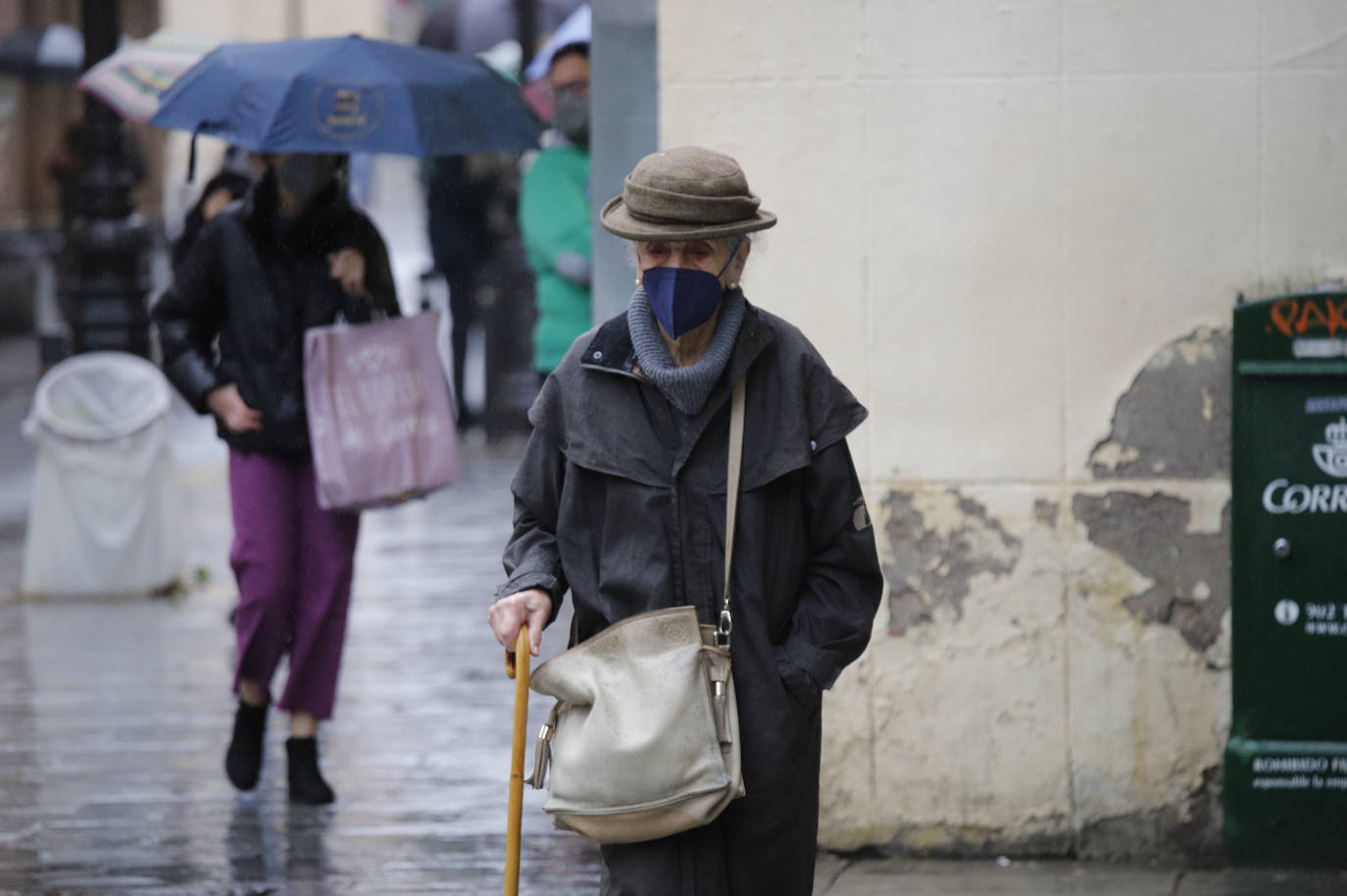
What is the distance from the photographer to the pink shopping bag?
6562mm

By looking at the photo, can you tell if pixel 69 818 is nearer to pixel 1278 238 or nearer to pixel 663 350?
pixel 663 350

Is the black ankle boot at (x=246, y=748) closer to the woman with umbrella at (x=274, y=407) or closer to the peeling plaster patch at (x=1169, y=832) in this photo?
the woman with umbrella at (x=274, y=407)

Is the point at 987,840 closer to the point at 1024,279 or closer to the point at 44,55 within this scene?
the point at 1024,279

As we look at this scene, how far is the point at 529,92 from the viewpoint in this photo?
12.8 metres

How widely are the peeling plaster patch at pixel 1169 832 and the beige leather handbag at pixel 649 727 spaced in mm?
2312

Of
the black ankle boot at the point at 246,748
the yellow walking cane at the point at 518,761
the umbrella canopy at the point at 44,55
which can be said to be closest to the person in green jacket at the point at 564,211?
the black ankle boot at the point at 246,748

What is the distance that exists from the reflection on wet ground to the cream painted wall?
120cm

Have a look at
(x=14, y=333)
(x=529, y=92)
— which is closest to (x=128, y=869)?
(x=529, y=92)

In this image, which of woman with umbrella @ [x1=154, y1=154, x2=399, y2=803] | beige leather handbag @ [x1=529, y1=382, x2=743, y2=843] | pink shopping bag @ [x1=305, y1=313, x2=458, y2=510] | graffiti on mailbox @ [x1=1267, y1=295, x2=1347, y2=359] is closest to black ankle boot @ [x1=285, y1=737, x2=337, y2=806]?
woman with umbrella @ [x1=154, y1=154, x2=399, y2=803]

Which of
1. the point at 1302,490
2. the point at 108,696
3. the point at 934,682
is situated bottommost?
the point at 108,696

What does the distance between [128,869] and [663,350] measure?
288 cm

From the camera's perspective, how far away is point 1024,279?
18.5 ft

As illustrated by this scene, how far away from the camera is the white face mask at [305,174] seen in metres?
6.68

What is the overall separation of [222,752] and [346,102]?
2253 millimetres
